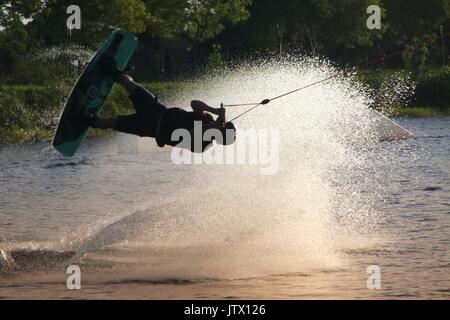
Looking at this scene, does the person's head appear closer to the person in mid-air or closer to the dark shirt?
the person in mid-air

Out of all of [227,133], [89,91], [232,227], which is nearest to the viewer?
[227,133]

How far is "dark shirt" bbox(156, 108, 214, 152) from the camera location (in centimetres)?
1317

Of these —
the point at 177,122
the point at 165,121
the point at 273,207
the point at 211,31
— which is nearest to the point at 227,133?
the point at 177,122

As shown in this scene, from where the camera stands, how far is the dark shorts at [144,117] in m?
13.3

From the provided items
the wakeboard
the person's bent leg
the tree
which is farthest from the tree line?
the person's bent leg

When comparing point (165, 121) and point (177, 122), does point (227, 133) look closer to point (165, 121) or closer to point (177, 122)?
point (177, 122)

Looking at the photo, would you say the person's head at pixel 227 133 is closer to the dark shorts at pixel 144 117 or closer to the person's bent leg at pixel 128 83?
the dark shorts at pixel 144 117

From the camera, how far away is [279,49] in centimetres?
6347

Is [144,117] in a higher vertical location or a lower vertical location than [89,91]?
lower

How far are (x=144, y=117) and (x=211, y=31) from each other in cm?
4302

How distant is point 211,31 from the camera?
2197 inches

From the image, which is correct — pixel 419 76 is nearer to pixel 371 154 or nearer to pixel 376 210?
pixel 371 154

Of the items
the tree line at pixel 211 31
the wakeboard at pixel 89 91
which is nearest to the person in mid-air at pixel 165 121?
the wakeboard at pixel 89 91

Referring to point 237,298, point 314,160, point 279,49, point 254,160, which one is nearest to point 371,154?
point 314,160
